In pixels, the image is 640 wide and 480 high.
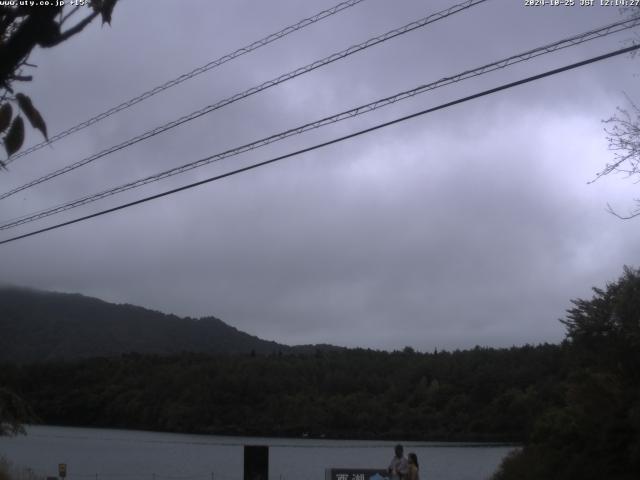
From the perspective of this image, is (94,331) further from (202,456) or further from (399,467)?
(399,467)

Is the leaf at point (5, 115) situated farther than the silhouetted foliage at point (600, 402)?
No

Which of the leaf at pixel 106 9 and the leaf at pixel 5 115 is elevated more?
the leaf at pixel 106 9

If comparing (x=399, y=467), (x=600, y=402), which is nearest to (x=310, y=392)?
(x=600, y=402)

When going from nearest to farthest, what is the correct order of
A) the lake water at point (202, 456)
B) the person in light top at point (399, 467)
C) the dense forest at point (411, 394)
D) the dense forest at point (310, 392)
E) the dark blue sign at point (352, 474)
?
1. the person in light top at point (399, 467)
2. the dark blue sign at point (352, 474)
3. the dense forest at point (411, 394)
4. the lake water at point (202, 456)
5. the dense forest at point (310, 392)

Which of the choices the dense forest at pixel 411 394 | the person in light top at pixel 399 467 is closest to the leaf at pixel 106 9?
the person in light top at pixel 399 467

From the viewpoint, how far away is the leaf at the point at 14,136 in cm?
412

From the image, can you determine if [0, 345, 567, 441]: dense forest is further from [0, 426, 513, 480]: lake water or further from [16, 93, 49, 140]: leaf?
[16, 93, 49, 140]: leaf

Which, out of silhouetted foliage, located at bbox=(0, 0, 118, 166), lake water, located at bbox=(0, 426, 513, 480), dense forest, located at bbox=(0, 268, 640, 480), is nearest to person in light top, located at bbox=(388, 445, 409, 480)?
dense forest, located at bbox=(0, 268, 640, 480)

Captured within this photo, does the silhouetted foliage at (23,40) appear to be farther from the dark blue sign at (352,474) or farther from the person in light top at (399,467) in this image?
the dark blue sign at (352,474)

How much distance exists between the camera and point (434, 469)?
42.7 meters

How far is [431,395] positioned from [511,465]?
89.8ft

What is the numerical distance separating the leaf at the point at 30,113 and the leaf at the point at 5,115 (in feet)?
0.25

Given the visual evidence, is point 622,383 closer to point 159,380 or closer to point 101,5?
point 101,5

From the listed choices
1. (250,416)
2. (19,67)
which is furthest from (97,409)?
(19,67)
